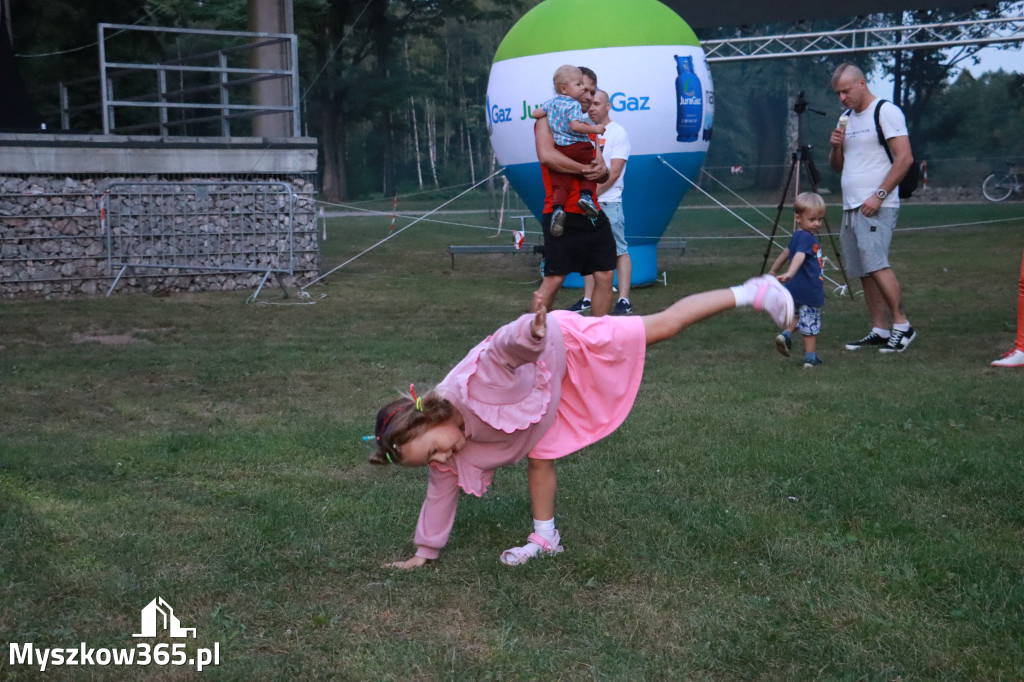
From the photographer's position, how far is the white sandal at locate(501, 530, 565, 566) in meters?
3.76

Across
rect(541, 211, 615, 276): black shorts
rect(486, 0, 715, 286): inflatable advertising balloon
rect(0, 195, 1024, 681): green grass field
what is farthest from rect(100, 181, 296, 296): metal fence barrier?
rect(541, 211, 615, 276): black shorts

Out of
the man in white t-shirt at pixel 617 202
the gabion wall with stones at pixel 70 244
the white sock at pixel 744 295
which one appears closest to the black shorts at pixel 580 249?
the man in white t-shirt at pixel 617 202

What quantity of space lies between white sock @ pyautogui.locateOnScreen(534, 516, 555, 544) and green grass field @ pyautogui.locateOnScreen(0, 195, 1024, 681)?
96mm

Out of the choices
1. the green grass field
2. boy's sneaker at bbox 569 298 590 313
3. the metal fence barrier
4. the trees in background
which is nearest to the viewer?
the green grass field

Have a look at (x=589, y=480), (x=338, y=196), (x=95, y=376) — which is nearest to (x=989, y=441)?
(x=589, y=480)

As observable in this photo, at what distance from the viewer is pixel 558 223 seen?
7441 millimetres

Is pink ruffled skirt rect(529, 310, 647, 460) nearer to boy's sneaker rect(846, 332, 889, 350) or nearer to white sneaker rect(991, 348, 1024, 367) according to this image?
white sneaker rect(991, 348, 1024, 367)

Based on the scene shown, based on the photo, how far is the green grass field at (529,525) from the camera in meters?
3.10

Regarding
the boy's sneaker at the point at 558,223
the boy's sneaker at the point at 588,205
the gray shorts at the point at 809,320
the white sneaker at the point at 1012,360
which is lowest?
the white sneaker at the point at 1012,360

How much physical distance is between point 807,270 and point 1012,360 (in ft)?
4.98

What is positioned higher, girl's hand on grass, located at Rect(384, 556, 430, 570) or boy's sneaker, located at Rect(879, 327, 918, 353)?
boy's sneaker, located at Rect(879, 327, 918, 353)

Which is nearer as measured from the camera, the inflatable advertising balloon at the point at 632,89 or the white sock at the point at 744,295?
the white sock at the point at 744,295

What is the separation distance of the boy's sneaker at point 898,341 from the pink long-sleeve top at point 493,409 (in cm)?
500

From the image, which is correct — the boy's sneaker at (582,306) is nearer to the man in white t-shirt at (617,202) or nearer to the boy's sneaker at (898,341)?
the man in white t-shirt at (617,202)
